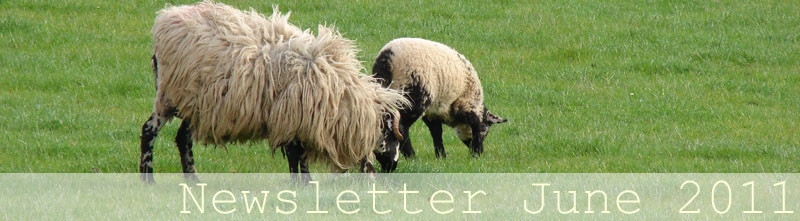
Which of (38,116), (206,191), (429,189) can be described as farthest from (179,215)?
(38,116)

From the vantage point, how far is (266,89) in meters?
6.95

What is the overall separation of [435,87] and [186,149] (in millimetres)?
2628

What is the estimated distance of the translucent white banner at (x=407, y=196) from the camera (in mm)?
Result: 6418

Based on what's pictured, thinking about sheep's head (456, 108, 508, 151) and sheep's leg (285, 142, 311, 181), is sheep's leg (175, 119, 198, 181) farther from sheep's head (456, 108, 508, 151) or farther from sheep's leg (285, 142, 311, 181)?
sheep's head (456, 108, 508, 151)

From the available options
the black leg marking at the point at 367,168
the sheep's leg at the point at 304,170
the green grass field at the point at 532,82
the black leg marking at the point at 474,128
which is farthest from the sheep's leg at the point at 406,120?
the sheep's leg at the point at 304,170

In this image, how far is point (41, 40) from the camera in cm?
1345

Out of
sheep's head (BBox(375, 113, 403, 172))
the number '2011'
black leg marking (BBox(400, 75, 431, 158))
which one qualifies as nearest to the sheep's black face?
sheep's head (BBox(375, 113, 403, 172))

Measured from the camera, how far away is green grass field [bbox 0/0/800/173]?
9281mm

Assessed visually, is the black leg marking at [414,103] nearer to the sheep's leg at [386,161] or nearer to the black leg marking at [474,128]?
the black leg marking at [474,128]

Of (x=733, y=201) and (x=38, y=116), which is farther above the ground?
(x=733, y=201)

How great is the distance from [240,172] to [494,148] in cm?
297

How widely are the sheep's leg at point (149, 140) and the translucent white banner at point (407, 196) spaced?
0.37 ft

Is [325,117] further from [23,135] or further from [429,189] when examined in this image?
[23,135]

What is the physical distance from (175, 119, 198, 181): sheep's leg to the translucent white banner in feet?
0.39
